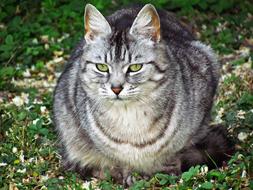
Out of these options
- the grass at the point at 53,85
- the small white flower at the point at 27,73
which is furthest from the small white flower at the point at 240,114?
the small white flower at the point at 27,73

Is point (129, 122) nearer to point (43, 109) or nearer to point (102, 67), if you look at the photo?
point (102, 67)

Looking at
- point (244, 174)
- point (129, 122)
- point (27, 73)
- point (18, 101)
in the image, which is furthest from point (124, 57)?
point (27, 73)

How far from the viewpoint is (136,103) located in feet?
17.2

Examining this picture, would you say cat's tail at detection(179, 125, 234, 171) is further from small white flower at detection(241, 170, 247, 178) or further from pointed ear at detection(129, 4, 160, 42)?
pointed ear at detection(129, 4, 160, 42)

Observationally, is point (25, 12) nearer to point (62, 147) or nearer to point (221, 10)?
point (221, 10)

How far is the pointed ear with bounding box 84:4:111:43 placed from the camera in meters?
5.20

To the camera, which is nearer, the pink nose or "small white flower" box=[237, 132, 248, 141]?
the pink nose

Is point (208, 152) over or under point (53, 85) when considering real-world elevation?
over

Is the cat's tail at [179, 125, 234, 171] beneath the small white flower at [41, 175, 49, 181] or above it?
above

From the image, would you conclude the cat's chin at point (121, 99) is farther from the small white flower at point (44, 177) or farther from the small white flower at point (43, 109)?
the small white flower at point (43, 109)

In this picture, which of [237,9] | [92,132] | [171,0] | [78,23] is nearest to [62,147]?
A: [92,132]

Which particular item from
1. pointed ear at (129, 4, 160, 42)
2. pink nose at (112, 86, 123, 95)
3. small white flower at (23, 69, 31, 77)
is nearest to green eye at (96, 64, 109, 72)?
pink nose at (112, 86, 123, 95)

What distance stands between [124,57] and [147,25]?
27 cm

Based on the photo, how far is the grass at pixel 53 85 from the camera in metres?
5.36
